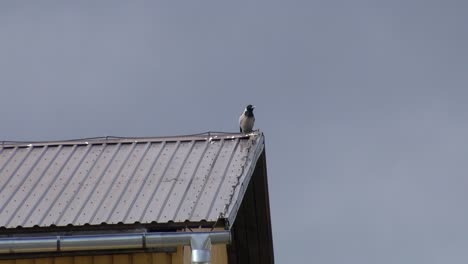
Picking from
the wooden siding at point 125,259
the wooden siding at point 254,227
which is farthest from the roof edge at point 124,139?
the wooden siding at point 125,259

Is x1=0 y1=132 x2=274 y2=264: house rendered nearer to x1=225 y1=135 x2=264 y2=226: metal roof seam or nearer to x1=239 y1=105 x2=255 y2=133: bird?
x1=225 y1=135 x2=264 y2=226: metal roof seam

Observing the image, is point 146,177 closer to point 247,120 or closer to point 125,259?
point 125,259

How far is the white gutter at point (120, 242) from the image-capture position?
39.9 feet

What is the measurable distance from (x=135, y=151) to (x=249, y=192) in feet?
6.94

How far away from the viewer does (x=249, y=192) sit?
16188 millimetres

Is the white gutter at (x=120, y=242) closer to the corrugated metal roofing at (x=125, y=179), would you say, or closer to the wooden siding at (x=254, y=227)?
the corrugated metal roofing at (x=125, y=179)

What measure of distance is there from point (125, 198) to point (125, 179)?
57cm

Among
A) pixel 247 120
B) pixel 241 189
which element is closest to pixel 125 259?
pixel 241 189

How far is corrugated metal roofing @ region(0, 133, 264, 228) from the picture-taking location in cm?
1277

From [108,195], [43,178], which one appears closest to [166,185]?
[108,195]

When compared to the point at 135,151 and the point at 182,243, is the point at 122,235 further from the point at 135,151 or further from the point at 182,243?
the point at 135,151

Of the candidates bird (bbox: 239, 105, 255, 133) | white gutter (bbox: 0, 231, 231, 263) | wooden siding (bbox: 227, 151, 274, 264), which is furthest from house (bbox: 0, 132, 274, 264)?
bird (bbox: 239, 105, 255, 133)

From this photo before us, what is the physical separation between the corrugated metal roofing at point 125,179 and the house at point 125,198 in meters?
0.01

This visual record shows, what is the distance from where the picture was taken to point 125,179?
45.0ft
